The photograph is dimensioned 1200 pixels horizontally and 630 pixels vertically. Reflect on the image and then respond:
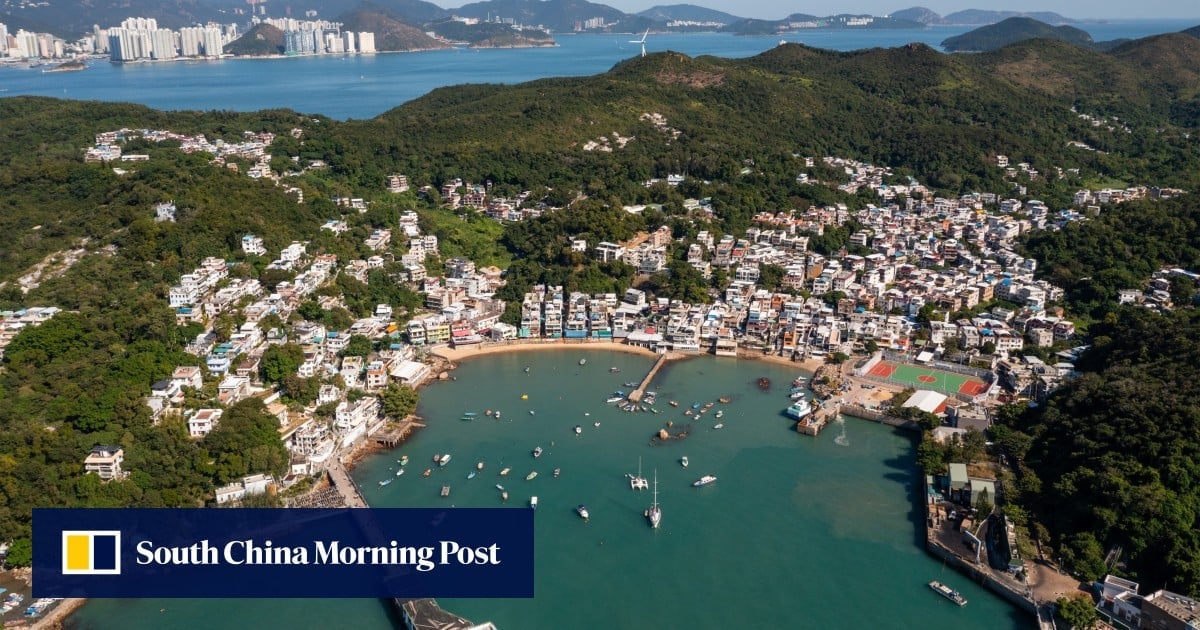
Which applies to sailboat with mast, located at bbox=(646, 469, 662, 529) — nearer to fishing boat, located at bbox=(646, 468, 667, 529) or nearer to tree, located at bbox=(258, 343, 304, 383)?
fishing boat, located at bbox=(646, 468, 667, 529)

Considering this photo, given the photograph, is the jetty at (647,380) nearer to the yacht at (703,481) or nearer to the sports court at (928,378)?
the yacht at (703,481)

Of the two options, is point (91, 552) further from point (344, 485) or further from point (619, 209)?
point (619, 209)

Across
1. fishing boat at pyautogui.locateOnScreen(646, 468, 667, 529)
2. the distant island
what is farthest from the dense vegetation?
the distant island

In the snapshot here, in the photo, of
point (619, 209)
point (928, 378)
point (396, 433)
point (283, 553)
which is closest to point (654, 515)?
point (396, 433)

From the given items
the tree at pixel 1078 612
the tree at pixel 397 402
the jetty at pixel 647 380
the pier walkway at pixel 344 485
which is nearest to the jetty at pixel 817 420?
the jetty at pixel 647 380

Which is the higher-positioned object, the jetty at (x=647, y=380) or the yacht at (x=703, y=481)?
the jetty at (x=647, y=380)

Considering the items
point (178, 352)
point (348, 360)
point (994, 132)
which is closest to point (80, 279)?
point (178, 352)

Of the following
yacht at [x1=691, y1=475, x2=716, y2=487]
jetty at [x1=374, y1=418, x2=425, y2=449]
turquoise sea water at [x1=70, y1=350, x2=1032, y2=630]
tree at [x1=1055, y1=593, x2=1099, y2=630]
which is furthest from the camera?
jetty at [x1=374, y1=418, x2=425, y2=449]
